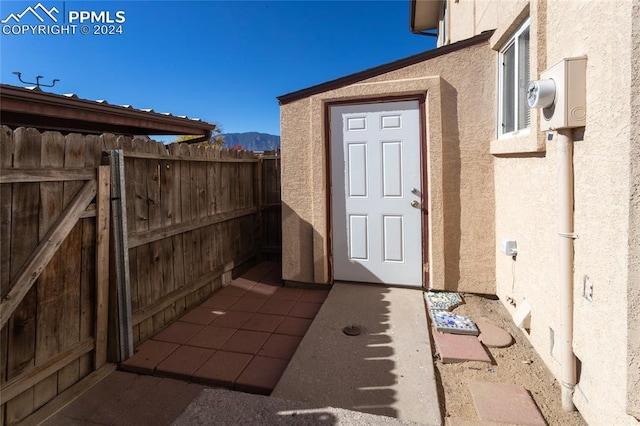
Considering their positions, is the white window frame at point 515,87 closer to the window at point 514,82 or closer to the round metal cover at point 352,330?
the window at point 514,82

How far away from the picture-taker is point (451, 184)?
413 centimetres

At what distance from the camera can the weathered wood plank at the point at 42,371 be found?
199 cm

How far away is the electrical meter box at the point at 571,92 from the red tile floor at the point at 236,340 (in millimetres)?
2807

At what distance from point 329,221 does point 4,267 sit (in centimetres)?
338

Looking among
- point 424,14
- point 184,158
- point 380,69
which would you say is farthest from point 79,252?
point 424,14

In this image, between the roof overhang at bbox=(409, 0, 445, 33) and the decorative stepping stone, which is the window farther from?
the roof overhang at bbox=(409, 0, 445, 33)

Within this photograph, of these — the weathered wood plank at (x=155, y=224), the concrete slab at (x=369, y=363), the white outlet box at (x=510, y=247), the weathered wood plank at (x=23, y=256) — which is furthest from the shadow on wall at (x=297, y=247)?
the weathered wood plank at (x=23, y=256)

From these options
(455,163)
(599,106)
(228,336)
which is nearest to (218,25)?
(455,163)

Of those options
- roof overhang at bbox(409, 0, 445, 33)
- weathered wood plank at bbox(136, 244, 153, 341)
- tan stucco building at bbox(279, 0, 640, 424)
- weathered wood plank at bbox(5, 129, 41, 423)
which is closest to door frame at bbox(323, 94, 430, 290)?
tan stucco building at bbox(279, 0, 640, 424)

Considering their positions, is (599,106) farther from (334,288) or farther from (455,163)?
(334,288)

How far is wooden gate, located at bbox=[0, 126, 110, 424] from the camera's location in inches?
79.3

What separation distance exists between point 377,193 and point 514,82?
1.98m

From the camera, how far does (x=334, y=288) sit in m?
4.51

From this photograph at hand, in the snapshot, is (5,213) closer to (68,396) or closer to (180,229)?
(68,396)
